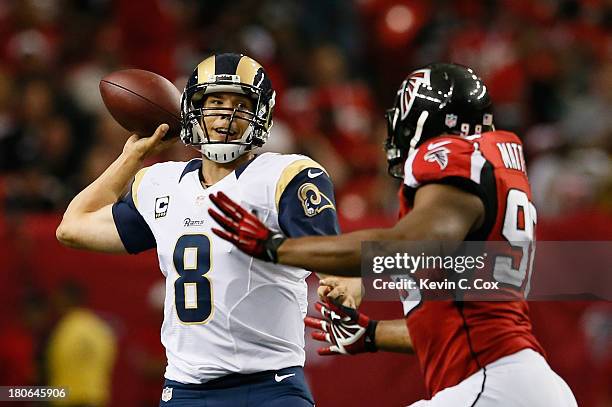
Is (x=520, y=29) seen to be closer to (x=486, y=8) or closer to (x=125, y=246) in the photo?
(x=486, y=8)

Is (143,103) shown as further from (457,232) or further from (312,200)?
(457,232)

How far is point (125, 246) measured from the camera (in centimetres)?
457

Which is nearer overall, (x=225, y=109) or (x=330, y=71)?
(x=225, y=109)

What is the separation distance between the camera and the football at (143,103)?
4711mm

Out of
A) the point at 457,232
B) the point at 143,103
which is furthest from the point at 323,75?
the point at 457,232

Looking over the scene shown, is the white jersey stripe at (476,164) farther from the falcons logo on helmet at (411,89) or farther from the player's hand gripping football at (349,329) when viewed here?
the player's hand gripping football at (349,329)

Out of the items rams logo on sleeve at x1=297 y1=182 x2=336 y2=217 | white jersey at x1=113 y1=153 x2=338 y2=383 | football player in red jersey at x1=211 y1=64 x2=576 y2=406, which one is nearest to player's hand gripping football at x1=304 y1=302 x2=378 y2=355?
white jersey at x1=113 y1=153 x2=338 y2=383

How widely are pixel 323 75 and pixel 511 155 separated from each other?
254 inches

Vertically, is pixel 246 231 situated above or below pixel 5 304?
above

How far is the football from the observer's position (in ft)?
15.5

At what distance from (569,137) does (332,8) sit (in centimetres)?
277

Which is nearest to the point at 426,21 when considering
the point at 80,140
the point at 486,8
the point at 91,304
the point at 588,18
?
the point at 486,8

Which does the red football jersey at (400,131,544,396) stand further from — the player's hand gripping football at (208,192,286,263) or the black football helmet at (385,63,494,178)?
the player's hand gripping football at (208,192,286,263)

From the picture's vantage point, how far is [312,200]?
416cm
